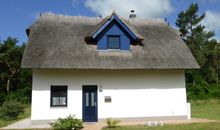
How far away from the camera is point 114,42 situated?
21.6 m

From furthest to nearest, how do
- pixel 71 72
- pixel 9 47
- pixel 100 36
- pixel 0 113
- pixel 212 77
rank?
pixel 212 77 < pixel 9 47 < pixel 0 113 < pixel 100 36 < pixel 71 72

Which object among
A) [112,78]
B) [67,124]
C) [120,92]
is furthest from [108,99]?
[67,124]

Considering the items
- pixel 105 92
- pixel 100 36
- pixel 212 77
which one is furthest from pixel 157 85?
pixel 212 77

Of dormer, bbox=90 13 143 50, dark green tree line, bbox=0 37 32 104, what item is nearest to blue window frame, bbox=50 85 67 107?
dormer, bbox=90 13 143 50

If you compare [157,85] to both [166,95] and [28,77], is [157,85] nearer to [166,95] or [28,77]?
[166,95]

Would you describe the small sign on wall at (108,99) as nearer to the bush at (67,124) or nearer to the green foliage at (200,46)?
the bush at (67,124)

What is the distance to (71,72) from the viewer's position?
19.9m

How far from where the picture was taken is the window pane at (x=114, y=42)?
2147 centimetres

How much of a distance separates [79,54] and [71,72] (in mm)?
1367

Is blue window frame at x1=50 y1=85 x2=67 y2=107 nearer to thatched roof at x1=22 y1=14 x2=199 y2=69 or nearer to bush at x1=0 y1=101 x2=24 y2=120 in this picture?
thatched roof at x1=22 y1=14 x2=199 y2=69

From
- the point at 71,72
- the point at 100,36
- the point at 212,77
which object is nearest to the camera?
the point at 71,72

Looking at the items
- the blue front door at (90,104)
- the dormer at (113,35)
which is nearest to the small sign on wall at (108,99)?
the blue front door at (90,104)

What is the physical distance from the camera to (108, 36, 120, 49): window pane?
21469 millimetres

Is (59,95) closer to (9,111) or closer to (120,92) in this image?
(120,92)
